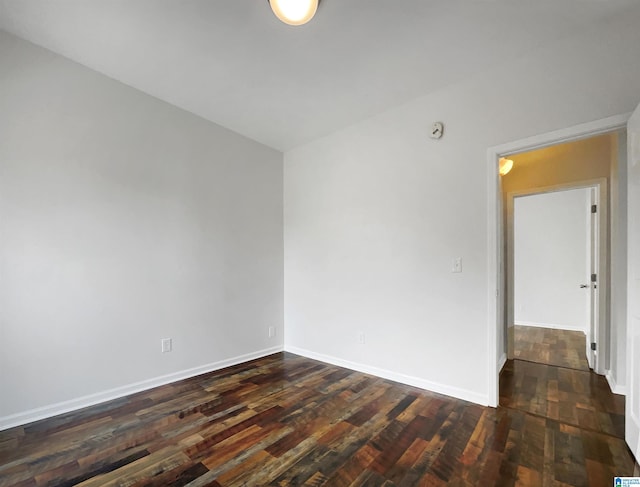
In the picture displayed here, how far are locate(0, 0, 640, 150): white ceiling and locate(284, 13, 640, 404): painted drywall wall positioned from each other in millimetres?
206

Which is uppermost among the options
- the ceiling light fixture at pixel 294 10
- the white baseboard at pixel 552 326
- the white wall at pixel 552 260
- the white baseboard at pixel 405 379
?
the ceiling light fixture at pixel 294 10

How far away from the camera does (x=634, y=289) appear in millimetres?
Result: 1825

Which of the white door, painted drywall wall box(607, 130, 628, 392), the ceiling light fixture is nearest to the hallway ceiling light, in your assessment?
painted drywall wall box(607, 130, 628, 392)

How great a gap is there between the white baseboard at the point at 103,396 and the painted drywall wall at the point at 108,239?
1 centimetres

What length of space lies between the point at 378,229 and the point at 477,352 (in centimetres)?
141

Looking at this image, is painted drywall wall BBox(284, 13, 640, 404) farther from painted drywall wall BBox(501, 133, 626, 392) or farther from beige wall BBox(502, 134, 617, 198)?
beige wall BBox(502, 134, 617, 198)

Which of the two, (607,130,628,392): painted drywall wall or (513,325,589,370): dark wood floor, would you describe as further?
(513,325,589,370): dark wood floor

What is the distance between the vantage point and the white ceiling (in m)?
1.87

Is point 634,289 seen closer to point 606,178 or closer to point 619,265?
point 619,265

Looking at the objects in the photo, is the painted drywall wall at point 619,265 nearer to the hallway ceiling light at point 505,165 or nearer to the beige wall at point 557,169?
the beige wall at point 557,169

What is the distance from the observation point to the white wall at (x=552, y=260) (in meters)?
5.13

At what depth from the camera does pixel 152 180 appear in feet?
9.36

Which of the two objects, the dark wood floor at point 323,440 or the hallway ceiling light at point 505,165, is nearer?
the dark wood floor at point 323,440

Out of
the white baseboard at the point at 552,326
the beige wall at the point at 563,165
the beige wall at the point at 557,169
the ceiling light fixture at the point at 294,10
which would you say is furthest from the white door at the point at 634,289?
the white baseboard at the point at 552,326
